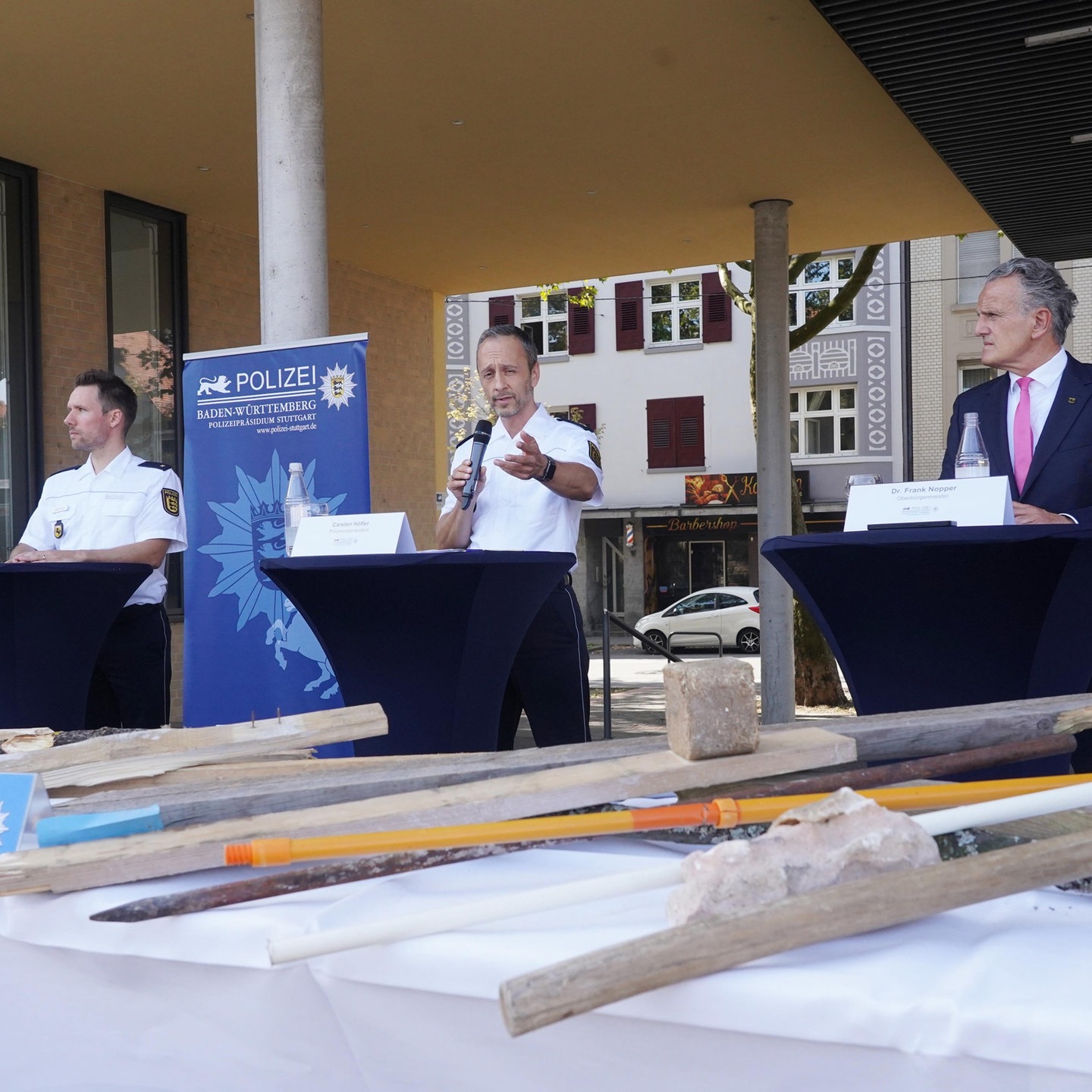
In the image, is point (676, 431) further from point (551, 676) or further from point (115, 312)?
point (551, 676)

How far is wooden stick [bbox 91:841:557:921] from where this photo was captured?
959 millimetres

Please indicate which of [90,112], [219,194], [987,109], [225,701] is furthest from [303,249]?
[219,194]

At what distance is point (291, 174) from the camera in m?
4.25

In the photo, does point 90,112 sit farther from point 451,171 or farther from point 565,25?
point 565,25

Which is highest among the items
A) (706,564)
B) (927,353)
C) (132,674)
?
(927,353)

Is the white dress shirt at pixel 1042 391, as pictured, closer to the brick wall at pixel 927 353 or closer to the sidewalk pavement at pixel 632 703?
the sidewalk pavement at pixel 632 703

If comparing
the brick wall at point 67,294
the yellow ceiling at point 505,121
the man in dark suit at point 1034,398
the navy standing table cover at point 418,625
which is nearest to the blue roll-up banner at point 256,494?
the navy standing table cover at point 418,625

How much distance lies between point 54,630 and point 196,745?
2448 millimetres

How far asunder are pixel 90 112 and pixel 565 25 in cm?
291

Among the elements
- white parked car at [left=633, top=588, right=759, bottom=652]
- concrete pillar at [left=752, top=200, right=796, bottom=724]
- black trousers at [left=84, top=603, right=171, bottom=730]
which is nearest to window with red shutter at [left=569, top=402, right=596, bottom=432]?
white parked car at [left=633, top=588, right=759, bottom=652]

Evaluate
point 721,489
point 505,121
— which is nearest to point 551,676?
point 505,121

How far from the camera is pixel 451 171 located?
8.31m

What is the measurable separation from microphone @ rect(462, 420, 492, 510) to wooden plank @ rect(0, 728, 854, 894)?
1.94m

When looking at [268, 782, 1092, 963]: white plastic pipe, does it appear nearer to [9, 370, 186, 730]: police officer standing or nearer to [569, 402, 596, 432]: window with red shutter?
[9, 370, 186, 730]: police officer standing
